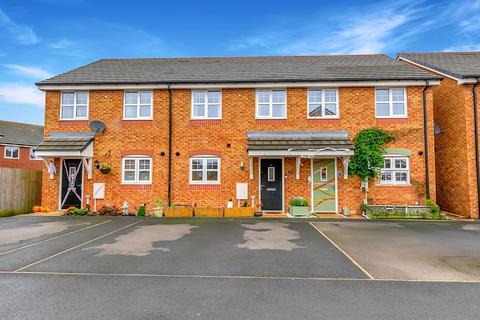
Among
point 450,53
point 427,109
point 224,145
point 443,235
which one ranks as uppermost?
point 450,53

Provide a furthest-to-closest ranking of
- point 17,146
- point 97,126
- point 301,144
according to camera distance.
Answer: point 17,146, point 97,126, point 301,144

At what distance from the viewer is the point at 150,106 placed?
13.4m

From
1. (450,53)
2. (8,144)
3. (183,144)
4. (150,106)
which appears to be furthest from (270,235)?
(8,144)

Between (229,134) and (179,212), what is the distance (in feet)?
14.1

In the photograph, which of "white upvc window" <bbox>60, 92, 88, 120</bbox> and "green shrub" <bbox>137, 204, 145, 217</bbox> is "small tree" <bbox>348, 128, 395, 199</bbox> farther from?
"white upvc window" <bbox>60, 92, 88, 120</bbox>

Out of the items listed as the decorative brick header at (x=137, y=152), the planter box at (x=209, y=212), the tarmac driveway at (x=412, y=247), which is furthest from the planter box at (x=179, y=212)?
the tarmac driveway at (x=412, y=247)

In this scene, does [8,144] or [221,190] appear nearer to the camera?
[221,190]

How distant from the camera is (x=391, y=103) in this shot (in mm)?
12883

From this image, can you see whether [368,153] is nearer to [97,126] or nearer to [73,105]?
[97,126]

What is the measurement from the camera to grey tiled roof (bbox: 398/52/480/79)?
12.4 m

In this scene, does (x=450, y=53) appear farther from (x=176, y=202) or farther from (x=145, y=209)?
(x=145, y=209)

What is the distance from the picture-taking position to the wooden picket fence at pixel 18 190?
12.5m

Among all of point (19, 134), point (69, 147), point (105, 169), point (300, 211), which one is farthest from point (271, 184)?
point (19, 134)

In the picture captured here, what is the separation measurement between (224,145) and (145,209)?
4.76 meters
